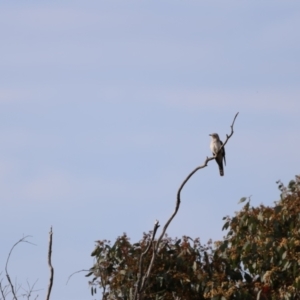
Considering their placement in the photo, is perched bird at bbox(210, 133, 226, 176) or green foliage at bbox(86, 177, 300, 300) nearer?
green foliage at bbox(86, 177, 300, 300)

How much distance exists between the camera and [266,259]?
13.0 metres

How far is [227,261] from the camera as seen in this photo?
13.6 meters

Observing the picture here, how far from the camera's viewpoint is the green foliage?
12.8m

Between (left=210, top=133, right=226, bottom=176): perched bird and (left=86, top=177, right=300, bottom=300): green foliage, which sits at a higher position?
(left=210, top=133, right=226, bottom=176): perched bird

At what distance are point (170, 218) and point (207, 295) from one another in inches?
181


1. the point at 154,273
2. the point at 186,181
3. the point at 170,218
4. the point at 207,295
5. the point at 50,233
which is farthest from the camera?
the point at 154,273

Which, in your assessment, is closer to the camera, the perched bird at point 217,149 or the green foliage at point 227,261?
the green foliage at point 227,261

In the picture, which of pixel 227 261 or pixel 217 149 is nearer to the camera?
pixel 227 261

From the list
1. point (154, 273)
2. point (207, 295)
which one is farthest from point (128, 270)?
point (207, 295)

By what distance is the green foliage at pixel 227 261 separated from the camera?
12.8 metres

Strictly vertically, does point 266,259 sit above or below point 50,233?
above

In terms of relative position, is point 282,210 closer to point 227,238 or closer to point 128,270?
point 227,238

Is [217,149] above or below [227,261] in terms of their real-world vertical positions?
above

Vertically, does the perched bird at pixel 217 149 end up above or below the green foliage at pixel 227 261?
above
